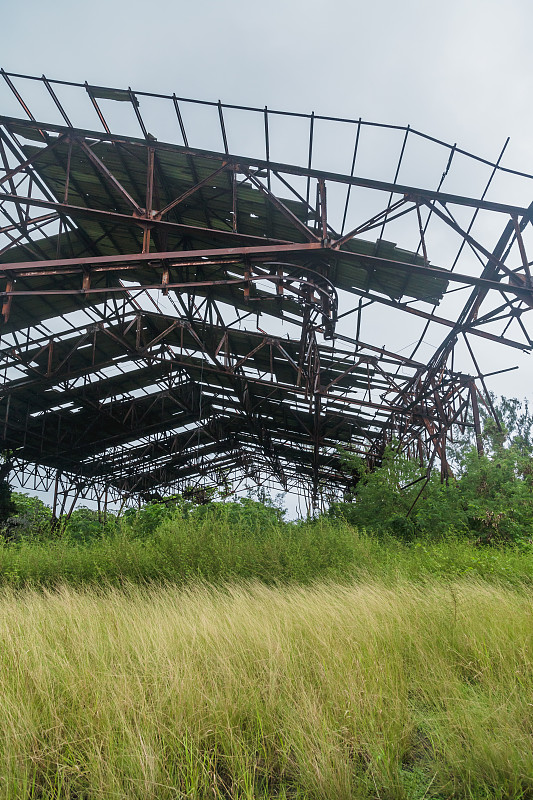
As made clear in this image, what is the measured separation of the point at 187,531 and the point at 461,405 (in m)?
10.8

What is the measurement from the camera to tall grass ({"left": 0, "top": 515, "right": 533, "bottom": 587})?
27.0 ft

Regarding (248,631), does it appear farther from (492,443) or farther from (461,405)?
(461,405)

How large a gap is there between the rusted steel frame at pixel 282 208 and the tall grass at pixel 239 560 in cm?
651

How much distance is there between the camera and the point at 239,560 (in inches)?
354

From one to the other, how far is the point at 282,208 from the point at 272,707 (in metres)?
9.00

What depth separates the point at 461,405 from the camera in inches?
637

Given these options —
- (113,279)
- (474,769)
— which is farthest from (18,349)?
(474,769)

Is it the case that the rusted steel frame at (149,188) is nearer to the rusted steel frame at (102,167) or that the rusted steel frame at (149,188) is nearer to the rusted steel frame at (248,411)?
the rusted steel frame at (102,167)

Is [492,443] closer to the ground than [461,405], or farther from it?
closer to the ground

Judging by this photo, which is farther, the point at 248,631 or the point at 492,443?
the point at 492,443

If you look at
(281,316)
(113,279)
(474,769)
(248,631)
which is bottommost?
(474,769)

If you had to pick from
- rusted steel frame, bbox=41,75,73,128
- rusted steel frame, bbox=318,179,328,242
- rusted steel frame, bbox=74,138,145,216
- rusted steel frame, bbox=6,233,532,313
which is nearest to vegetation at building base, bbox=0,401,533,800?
rusted steel frame, bbox=6,233,532,313

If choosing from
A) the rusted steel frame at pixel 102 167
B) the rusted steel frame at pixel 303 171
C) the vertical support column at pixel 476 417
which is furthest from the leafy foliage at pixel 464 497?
the rusted steel frame at pixel 102 167

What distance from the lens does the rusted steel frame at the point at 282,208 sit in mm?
9719
